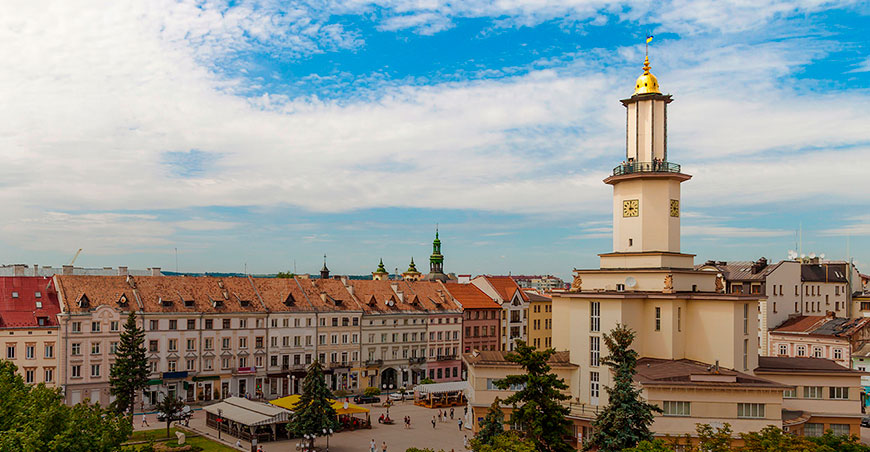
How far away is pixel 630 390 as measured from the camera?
1452 inches

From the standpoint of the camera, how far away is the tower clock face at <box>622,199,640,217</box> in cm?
5194

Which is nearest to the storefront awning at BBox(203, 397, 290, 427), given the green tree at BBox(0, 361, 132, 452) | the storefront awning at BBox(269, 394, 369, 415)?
the storefront awning at BBox(269, 394, 369, 415)

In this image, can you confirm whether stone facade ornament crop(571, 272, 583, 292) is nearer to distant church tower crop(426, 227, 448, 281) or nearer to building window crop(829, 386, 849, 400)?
building window crop(829, 386, 849, 400)

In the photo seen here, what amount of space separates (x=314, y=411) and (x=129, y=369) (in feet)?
62.6

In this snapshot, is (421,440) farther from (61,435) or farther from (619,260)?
(61,435)

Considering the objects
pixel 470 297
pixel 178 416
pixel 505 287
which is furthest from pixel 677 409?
pixel 505 287

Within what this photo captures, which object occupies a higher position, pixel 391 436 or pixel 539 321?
pixel 539 321

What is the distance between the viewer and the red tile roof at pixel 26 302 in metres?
65.2

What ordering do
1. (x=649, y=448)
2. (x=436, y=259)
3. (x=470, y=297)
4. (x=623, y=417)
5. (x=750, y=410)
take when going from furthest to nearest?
1. (x=436, y=259)
2. (x=470, y=297)
3. (x=750, y=410)
4. (x=623, y=417)
5. (x=649, y=448)

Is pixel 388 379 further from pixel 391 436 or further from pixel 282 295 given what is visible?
pixel 391 436

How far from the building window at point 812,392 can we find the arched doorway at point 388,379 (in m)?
48.1

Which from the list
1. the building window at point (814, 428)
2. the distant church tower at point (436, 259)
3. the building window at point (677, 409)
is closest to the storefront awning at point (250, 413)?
the building window at point (677, 409)

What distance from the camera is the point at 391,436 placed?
58812 mm

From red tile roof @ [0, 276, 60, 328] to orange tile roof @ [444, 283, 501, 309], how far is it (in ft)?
155
